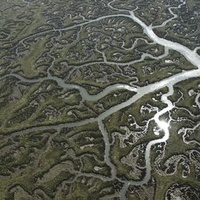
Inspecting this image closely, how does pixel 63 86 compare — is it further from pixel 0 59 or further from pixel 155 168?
pixel 155 168

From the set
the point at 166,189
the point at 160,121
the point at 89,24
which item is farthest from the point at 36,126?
the point at 89,24

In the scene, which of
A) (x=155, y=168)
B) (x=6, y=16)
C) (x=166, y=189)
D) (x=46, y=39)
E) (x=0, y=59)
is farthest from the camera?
(x=6, y=16)

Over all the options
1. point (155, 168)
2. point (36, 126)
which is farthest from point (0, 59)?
point (155, 168)

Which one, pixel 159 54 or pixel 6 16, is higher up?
pixel 6 16

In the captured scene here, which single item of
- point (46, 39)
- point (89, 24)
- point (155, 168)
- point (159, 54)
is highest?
point (89, 24)

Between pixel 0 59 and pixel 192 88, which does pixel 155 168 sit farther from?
pixel 0 59

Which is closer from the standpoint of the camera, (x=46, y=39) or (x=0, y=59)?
(x=0, y=59)

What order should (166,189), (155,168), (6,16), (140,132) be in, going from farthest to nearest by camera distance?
1. (6,16)
2. (140,132)
3. (155,168)
4. (166,189)
